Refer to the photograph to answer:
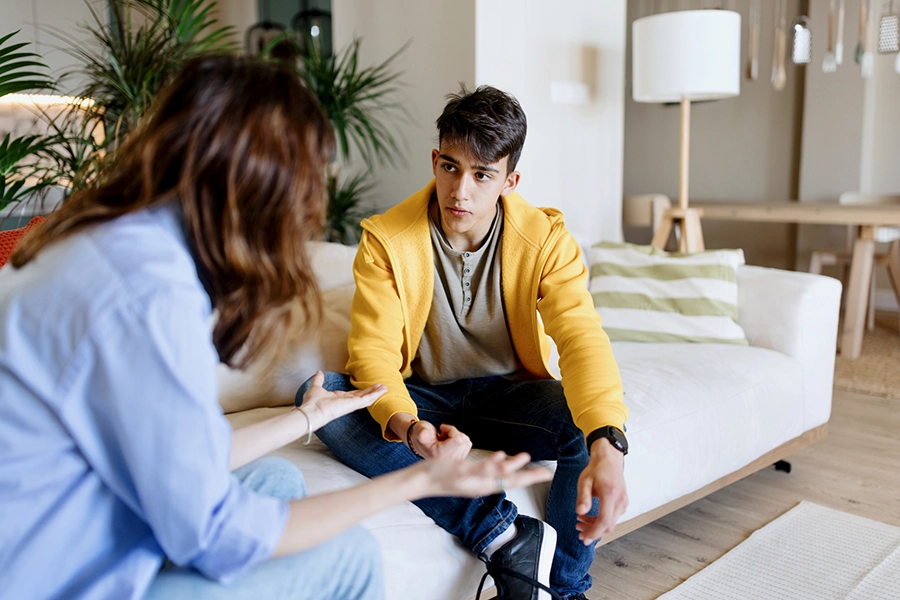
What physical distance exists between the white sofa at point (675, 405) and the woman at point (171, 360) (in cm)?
42

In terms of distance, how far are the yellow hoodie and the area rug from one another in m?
2.11

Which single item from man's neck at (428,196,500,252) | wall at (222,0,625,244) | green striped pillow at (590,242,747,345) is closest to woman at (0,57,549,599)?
man's neck at (428,196,500,252)

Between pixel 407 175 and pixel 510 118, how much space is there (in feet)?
5.79

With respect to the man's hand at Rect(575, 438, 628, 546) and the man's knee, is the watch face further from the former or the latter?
the man's knee

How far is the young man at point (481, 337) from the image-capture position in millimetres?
1369

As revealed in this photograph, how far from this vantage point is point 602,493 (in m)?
1.14

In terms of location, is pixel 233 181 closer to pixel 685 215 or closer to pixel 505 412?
pixel 505 412

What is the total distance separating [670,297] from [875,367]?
1.75m

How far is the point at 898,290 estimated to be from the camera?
4121mm

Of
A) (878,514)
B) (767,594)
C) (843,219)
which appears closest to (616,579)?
(767,594)

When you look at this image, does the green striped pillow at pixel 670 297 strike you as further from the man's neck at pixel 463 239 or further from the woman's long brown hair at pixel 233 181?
the woman's long brown hair at pixel 233 181

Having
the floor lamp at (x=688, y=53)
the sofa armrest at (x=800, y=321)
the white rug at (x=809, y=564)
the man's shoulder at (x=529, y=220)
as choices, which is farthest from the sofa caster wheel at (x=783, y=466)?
the floor lamp at (x=688, y=53)

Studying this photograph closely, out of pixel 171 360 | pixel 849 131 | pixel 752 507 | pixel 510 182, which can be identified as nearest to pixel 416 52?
pixel 510 182

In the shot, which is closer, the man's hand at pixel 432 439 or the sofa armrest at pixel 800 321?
the man's hand at pixel 432 439
